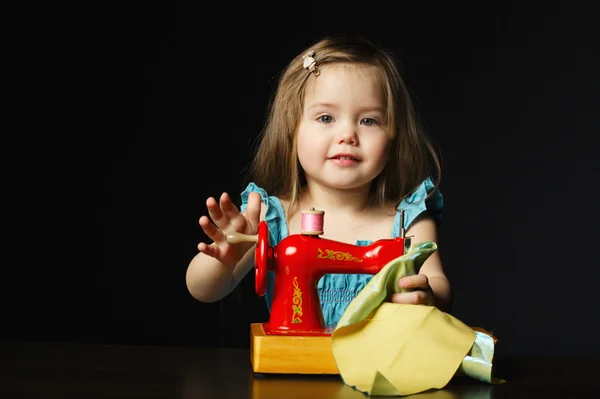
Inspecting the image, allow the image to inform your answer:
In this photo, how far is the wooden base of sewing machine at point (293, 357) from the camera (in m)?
1.20

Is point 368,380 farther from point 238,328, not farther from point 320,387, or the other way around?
point 238,328

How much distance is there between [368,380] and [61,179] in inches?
68.3

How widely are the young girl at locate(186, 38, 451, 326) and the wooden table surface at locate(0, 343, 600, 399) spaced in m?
0.25

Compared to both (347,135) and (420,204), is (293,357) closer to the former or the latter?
(347,135)

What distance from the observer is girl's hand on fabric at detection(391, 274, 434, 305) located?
4.09 ft

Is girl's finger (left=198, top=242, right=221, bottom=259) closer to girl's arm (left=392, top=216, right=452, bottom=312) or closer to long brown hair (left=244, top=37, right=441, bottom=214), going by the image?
girl's arm (left=392, top=216, right=452, bottom=312)

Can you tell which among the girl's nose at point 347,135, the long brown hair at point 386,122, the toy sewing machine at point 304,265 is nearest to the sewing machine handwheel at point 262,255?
the toy sewing machine at point 304,265

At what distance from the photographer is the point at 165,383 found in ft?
3.77

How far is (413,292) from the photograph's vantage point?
126 cm

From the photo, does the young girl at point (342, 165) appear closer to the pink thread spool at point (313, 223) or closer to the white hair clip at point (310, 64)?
the white hair clip at point (310, 64)

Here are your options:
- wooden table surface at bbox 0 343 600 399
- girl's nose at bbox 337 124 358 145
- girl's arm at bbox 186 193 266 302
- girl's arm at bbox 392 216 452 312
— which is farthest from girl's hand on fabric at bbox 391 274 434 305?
girl's nose at bbox 337 124 358 145

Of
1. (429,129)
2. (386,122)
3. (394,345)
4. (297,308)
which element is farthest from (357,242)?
(429,129)

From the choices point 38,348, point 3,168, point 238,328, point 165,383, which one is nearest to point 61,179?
point 3,168

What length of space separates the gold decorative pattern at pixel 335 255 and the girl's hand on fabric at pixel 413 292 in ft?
0.24
